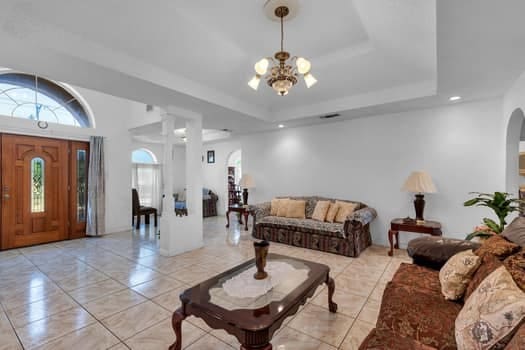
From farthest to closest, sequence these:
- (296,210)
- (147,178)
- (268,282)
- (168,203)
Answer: (147,178), (296,210), (168,203), (268,282)

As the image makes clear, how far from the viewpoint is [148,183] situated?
25.8 feet

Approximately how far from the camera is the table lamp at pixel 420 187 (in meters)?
3.63

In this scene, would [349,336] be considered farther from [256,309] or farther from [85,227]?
[85,227]

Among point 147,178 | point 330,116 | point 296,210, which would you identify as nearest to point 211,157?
point 147,178

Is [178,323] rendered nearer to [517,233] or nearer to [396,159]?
[517,233]

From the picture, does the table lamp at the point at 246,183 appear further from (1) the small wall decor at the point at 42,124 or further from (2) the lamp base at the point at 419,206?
(1) the small wall decor at the point at 42,124

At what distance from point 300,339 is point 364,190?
11.0ft

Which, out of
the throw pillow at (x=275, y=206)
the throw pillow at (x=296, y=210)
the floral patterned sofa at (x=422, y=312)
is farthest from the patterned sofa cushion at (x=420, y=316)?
the throw pillow at (x=275, y=206)

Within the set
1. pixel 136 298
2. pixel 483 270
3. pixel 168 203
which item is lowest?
pixel 136 298

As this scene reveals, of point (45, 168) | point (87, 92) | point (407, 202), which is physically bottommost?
point (407, 202)

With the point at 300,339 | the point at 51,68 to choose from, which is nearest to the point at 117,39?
the point at 51,68

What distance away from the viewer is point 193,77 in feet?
10.9

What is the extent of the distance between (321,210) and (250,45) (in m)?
3.08

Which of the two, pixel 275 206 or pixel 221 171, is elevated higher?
pixel 221 171
